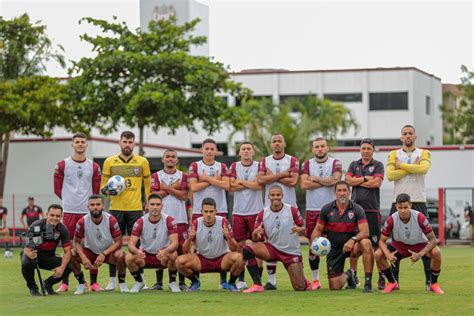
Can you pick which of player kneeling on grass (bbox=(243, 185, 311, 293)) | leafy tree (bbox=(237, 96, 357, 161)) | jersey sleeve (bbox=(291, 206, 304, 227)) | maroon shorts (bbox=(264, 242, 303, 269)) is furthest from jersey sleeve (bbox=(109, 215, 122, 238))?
leafy tree (bbox=(237, 96, 357, 161))

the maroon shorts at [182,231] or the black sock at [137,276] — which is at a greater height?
the maroon shorts at [182,231]

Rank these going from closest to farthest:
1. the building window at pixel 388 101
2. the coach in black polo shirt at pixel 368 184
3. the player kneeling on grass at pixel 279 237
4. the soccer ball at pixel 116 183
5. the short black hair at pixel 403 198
A: the short black hair at pixel 403 198
the player kneeling on grass at pixel 279 237
the coach in black polo shirt at pixel 368 184
the soccer ball at pixel 116 183
the building window at pixel 388 101

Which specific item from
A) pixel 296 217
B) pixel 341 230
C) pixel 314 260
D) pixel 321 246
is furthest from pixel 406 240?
pixel 296 217

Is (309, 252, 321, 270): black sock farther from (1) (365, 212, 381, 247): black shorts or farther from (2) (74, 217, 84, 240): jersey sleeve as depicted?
(2) (74, 217, 84, 240): jersey sleeve

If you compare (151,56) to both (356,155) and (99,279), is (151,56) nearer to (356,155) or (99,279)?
(356,155)

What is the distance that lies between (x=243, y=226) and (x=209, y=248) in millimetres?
1395

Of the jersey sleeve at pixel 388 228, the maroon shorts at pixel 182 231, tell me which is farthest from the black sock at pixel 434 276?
the maroon shorts at pixel 182 231

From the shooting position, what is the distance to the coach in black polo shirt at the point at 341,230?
16.0m

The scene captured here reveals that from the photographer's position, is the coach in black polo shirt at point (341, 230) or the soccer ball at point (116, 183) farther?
the soccer ball at point (116, 183)

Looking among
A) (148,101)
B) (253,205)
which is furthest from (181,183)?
(148,101)

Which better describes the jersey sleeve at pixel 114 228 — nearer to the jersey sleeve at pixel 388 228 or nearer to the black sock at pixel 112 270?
the black sock at pixel 112 270

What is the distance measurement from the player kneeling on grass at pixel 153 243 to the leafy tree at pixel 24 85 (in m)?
23.0

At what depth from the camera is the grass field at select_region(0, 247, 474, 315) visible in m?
13.4

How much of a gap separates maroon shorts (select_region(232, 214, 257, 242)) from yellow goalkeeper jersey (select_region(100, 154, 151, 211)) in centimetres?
146
